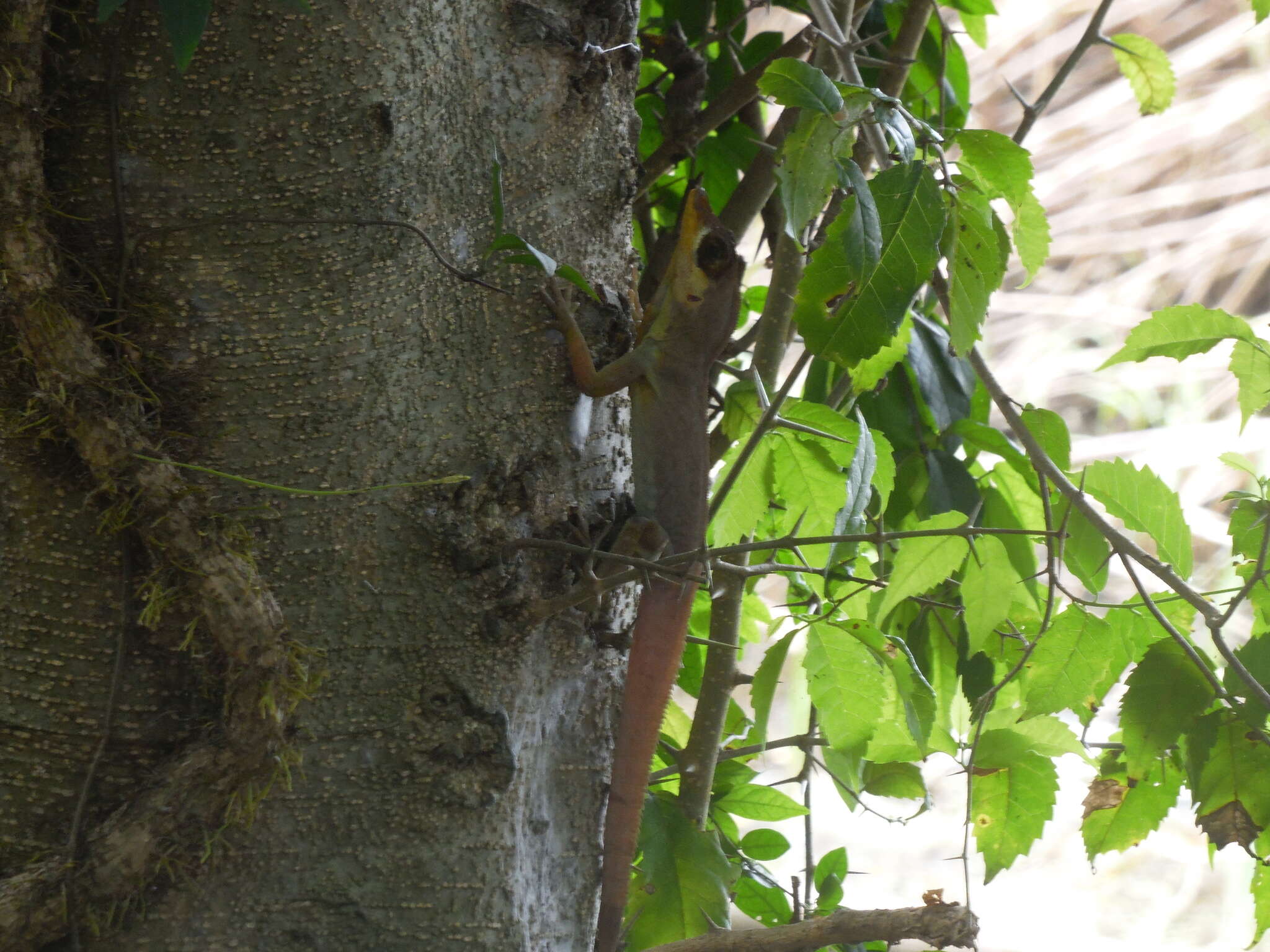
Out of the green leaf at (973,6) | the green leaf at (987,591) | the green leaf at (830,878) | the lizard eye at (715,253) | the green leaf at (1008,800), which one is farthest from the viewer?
the green leaf at (973,6)

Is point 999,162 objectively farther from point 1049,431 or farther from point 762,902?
point 762,902

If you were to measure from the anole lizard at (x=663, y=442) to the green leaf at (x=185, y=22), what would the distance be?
1.00 ft

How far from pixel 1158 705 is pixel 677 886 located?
1.59 feet

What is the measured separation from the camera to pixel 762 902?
122 centimetres

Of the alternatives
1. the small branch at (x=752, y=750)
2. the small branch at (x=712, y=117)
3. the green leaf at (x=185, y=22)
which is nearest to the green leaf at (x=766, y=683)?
the small branch at (x=752, y=750)

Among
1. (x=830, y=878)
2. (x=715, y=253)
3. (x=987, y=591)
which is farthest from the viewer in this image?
(x=830, y=878)

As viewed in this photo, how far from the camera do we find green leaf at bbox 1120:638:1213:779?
0.81m

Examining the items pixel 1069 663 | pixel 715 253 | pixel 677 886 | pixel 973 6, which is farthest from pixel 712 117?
pixel 677 886

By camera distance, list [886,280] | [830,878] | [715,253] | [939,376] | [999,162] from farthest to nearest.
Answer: [939,376] → [830,878] → [715,253] → [999,162] → [886,280]

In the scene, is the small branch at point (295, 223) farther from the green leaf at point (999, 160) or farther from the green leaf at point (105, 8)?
the green leaf at point (999, 160)

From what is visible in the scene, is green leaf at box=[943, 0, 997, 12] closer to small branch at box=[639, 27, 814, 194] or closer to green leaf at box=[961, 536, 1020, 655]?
small branch at box=[639, 27, 814, 194]

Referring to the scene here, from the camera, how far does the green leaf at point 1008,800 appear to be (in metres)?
0.99

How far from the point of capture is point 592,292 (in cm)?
80

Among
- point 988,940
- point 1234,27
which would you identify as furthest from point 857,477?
point 1234,27
